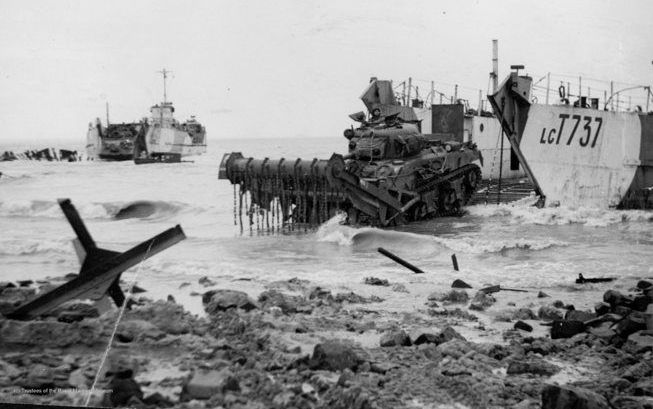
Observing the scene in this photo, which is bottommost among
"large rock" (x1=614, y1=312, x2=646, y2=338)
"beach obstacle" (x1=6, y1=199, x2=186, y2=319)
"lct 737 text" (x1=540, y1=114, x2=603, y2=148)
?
"large rock" (x1=614, y1=312, x2=646, y2=338)

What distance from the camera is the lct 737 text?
54.3 ft

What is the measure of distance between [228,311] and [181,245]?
22.9 ft

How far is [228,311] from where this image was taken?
5.71 meters

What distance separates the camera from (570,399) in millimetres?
3541

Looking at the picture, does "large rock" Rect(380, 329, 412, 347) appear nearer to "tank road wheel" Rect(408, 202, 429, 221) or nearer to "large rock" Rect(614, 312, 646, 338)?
"large rock" Rect(614, 312, 646, 338)

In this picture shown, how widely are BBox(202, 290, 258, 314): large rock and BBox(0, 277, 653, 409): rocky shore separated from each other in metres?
0.01

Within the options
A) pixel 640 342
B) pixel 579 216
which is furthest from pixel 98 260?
pixel 579 216

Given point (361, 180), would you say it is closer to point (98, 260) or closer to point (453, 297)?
point (453, 297)

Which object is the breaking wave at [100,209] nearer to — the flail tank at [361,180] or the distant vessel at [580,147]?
the flail tank at [361,180]

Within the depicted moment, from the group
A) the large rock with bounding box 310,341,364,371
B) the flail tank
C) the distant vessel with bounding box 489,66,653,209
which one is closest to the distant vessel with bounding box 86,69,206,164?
the flail tank

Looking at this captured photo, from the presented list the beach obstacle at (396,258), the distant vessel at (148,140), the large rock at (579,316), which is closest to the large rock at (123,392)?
the large rock at (579,316)

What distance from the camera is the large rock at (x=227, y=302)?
5.84 m

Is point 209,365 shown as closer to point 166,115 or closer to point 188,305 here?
point 188,305

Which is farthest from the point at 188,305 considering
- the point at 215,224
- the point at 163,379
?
the point at 215,224
